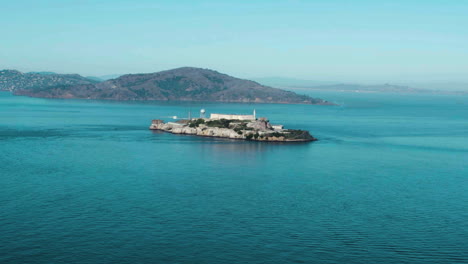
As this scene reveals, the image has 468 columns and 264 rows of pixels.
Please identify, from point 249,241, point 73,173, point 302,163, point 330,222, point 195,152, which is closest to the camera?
point 249,241

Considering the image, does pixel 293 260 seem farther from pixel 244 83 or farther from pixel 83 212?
pixel 244 83

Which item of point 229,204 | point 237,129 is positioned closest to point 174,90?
point 237,129

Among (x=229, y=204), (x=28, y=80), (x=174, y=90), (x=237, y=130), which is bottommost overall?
(x=229, y=204)

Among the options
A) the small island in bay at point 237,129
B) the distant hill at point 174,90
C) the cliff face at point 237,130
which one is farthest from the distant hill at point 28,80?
the cliff face at point 237,130

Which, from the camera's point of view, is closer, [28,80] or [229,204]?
[229,204]

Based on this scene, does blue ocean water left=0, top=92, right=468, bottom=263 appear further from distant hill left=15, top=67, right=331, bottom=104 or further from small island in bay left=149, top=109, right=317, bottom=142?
distant hill left=15, top=67, right=331, bottom=104

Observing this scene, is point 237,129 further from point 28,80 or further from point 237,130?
point 28,80

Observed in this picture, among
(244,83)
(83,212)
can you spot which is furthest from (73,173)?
(244,83)

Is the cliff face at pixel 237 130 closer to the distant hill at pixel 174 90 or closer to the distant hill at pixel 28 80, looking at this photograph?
the distant hill at pixel 174 90

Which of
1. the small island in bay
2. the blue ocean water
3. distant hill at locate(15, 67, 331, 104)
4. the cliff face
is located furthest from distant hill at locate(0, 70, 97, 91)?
the blue ocean water
